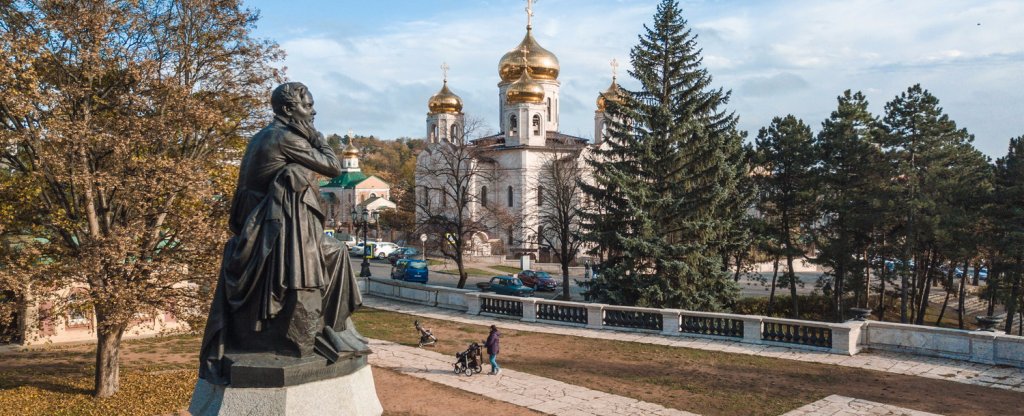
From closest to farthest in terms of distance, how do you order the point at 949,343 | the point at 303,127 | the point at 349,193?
the point at 303,127 → the point at 949,343 → the point at 349,193

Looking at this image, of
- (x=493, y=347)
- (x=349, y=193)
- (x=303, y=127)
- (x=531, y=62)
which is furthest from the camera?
(x=349, y=193)

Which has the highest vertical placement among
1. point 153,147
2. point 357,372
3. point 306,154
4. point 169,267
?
point 153,147

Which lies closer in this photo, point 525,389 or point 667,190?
point 525,389

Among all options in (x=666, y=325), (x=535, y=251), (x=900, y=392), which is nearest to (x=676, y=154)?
(x=666, y=325)

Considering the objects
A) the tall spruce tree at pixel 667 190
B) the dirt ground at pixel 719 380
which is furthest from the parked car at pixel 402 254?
the dirt ground at pixel 719 380

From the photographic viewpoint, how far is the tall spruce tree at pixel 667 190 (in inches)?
952

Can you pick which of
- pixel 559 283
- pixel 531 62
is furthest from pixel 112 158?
pixel 531 62

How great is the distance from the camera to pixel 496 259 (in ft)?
175

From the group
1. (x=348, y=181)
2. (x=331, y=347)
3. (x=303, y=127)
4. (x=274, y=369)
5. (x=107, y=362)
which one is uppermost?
(x=348, y=181)

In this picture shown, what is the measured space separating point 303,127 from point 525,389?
330 inches

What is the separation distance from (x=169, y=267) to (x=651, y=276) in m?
15.6

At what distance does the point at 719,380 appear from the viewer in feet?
49.0

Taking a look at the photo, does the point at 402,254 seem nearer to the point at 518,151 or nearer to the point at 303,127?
the point at 518,151

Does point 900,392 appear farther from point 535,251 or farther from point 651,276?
point 535,251
